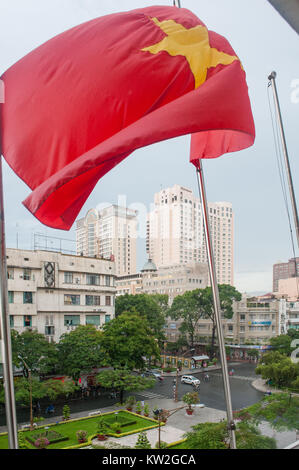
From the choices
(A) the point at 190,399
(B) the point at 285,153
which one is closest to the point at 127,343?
(A) the point at 190,399

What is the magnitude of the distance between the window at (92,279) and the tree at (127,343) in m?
2.59

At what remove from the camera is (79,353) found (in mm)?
12391

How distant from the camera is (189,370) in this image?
1817 cm

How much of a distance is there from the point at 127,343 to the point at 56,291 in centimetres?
344

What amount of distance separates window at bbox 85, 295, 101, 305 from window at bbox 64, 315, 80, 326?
2.35ft

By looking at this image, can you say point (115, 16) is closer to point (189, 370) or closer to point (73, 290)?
point (73, 290)

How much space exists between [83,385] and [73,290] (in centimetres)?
346

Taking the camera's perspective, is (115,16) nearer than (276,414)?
Yes

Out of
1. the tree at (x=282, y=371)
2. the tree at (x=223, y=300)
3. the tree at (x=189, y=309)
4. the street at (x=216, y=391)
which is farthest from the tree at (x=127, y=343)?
the tree at (x=223, y=300)

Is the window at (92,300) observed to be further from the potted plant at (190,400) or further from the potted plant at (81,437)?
the potted plant at (81,437)

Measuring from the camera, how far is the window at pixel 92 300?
15469mm

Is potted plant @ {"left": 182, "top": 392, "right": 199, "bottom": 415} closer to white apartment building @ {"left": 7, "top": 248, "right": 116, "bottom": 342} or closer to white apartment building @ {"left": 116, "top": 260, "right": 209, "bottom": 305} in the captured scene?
white apartment building @ {"left": 7, "top": 248, "right": 116, "bottom": 342}

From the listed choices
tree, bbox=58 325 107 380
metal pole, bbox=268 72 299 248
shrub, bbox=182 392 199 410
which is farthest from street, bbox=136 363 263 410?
metal pole, bbox=268 72 299 248
